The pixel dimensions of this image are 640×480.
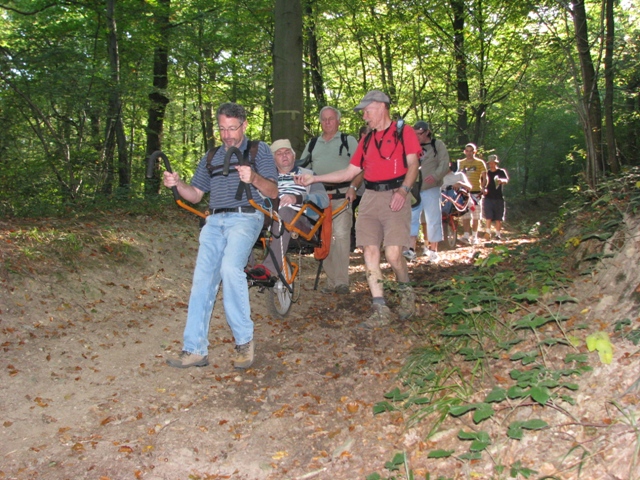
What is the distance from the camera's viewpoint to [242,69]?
51.7 feet

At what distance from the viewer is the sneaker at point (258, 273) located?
18.4 ft

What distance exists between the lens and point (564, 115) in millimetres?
32719

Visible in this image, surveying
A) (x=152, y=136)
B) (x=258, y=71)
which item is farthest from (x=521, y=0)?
(x=152, y=136)

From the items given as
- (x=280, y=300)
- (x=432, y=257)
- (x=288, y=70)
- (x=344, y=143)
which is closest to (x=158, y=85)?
(x=288, y=70)

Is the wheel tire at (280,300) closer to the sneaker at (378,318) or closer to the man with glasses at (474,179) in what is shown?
the sneaker at (378,318)

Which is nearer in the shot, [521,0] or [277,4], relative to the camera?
[277,4]

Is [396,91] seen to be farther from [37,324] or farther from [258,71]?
[37,324]

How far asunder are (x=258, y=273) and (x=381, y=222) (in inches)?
58.1

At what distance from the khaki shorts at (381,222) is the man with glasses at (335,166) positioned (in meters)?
1.52

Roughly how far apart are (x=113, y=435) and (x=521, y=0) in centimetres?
971

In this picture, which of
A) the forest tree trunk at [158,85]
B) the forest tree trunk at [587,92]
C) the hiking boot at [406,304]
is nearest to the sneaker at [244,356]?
the hiking boot at [406,304]

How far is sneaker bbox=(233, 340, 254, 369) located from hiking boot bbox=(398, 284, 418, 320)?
1.94 m

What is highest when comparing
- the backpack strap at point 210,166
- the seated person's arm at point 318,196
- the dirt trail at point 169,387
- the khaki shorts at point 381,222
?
the backpack strap at point 210,166

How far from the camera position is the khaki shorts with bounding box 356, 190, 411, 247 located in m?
5.91
